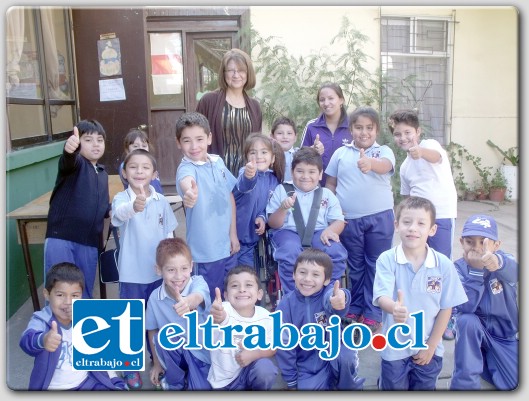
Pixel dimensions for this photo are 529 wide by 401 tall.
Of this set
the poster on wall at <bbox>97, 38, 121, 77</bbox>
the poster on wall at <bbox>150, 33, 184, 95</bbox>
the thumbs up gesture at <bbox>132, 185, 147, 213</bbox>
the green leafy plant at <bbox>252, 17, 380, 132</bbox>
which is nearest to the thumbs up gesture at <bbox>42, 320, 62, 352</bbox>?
the thumbs up gesture at <bbox>132, 185, 147, 213</bbox>

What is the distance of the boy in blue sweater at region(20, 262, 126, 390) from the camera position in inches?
75.6

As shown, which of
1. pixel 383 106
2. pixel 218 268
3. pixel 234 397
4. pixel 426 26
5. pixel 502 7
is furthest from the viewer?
pixel 383 106

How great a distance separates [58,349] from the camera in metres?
1.92

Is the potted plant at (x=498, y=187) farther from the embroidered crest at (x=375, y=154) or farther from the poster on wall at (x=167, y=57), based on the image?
the poster on wall at (x=167, y=57)

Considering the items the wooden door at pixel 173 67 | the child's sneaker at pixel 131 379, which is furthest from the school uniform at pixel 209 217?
the wooden door at pixel 173 67

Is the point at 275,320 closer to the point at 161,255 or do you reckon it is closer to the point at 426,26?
the point at 161,255

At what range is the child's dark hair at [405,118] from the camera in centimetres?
227

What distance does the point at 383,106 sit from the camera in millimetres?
2719

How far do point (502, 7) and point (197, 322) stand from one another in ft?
5.42

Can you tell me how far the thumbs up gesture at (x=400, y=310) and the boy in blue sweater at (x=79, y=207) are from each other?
1.34m

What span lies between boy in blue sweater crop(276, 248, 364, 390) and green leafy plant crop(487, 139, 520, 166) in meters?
0.82

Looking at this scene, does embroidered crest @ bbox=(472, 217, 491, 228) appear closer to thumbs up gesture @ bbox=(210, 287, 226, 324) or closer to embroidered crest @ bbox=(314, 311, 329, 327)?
embroidered crest @ bbox=(314, 311, 329, 327)

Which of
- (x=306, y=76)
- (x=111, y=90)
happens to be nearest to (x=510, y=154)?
(x=306, y=76)

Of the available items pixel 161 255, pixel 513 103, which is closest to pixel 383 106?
pixel 513 103
